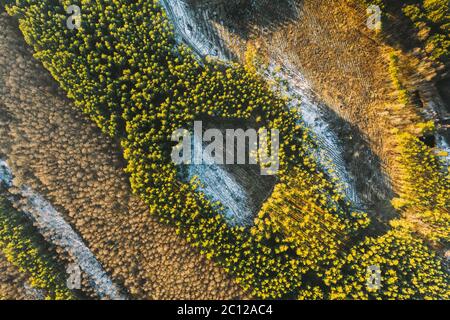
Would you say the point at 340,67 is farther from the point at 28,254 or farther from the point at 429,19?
the point at 28,254

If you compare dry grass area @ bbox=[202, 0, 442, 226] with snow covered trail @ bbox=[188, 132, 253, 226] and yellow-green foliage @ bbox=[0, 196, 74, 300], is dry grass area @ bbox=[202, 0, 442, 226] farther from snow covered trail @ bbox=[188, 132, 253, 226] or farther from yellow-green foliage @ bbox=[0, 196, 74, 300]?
yellow-green foliage @ bbox=[0, 196, 74, 300]

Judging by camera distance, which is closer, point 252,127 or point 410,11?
point 410,11

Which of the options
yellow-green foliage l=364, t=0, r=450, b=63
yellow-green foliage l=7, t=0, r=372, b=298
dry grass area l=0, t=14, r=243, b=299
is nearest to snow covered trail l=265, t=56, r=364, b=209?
yellow-green foliage l=7, t=0, r=372, b=298

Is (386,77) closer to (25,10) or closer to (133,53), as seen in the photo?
(133,53)

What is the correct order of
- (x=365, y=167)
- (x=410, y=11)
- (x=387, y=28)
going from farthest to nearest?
1. (x=365, y=167)
2. (x=387, y=28)
3. (x=410, y=11)

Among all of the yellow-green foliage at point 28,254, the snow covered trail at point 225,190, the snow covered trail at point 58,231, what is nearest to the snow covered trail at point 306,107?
the snow covered trail at point 225,190

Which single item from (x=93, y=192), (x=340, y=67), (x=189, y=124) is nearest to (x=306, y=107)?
(x=340, y=67)

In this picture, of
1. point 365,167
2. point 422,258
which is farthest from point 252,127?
point 422,258

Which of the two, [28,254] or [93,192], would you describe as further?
[93,192]
